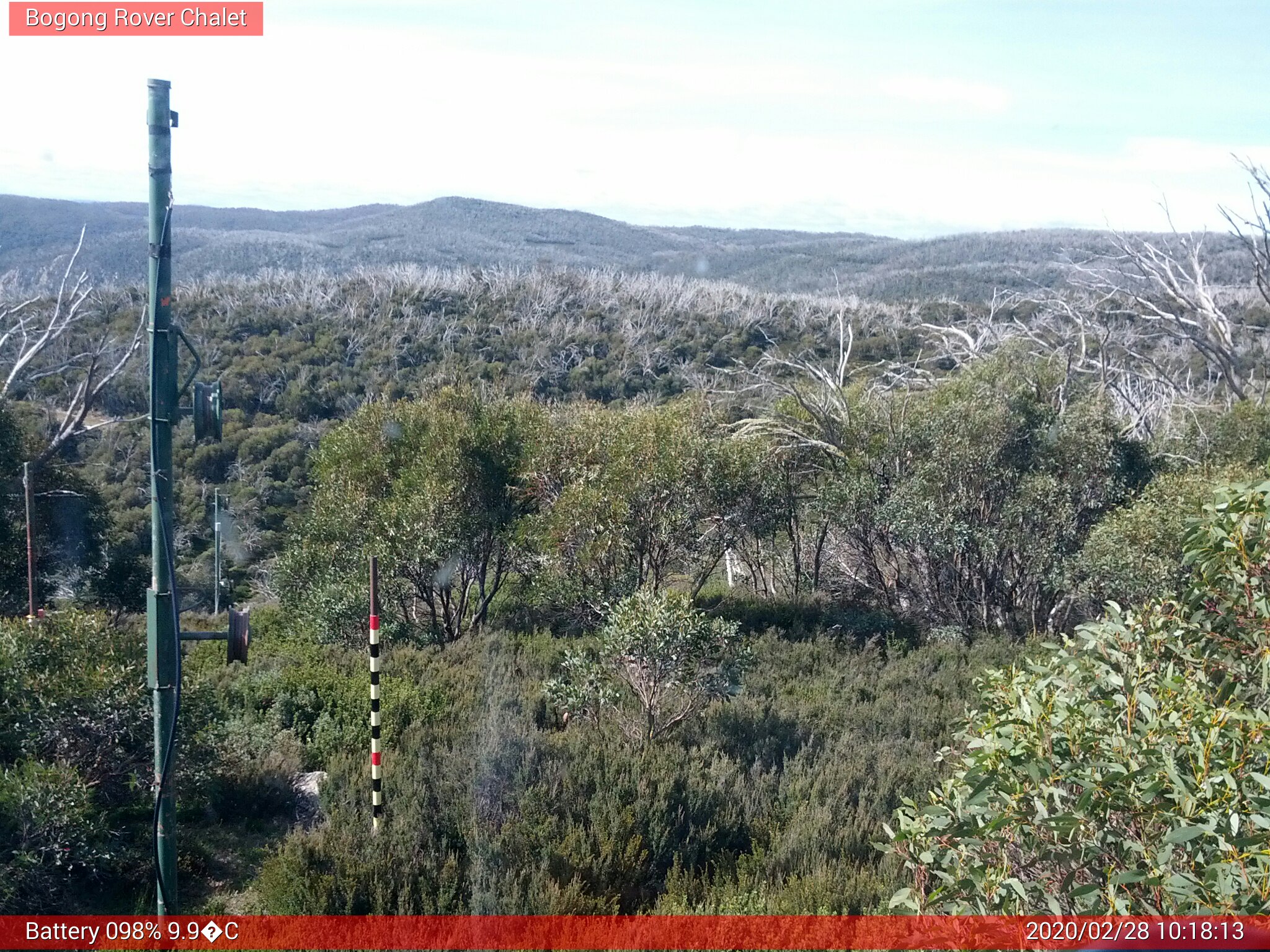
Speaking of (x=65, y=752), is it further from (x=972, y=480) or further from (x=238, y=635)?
(x=972, y=480)

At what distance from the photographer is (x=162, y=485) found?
4.45m

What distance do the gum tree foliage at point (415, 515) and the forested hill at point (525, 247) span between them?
1800cm

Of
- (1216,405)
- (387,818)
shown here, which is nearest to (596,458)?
(387,818)

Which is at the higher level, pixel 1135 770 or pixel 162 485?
pixel 162 485

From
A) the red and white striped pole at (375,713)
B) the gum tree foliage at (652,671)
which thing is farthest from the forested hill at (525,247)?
the red and white striped pole at (375,713)

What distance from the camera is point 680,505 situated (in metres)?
12.3

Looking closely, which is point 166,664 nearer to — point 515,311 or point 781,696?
point 781,696

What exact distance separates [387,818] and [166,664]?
5.88ft

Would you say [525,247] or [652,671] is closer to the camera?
[652,671]

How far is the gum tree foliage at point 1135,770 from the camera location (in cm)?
270

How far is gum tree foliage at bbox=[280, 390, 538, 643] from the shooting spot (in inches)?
450

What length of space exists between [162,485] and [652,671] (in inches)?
171
